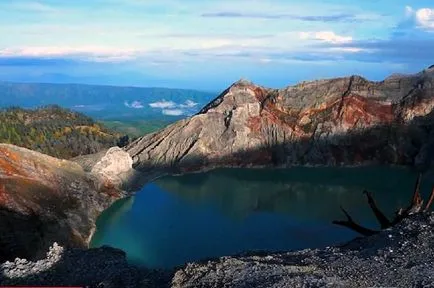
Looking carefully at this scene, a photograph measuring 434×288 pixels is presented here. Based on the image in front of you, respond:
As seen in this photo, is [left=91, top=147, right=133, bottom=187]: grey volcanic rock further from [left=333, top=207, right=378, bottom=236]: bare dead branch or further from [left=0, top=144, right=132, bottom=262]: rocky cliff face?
[left=333, top=207, right=378, bottom=236]: bare dead branch

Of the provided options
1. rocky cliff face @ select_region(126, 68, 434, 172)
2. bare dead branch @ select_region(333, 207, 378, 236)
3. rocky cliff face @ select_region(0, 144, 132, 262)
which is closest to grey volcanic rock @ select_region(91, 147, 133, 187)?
rocky cliff face @ select_region(0, 144, 132, 262)

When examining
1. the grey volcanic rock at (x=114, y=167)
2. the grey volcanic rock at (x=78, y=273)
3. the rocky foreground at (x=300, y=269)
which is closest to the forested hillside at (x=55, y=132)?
the grey volcanic rock at (x=114, y=167)

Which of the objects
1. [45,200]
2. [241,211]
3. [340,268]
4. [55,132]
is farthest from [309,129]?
[340,268]

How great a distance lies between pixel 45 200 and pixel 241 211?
1698cm

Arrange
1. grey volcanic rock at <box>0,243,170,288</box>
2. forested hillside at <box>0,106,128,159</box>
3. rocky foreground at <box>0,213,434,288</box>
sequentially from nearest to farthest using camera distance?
rocky foreground at <box>0,213,434,288</box> < grey volcanic rock at <box>0,243,170,288</box> < forested hillside at <box>0,106,128,159</box>

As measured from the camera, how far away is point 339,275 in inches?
642

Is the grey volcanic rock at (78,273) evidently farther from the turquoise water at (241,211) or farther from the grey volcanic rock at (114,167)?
the grey volcanic rock at (114,167)

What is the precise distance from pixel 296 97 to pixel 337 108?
5487 mm

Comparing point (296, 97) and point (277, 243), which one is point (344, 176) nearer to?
point (296, 97)

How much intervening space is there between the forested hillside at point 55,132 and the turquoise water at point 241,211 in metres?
26.1

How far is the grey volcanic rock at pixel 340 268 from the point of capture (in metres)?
15.6

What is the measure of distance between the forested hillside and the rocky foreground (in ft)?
199

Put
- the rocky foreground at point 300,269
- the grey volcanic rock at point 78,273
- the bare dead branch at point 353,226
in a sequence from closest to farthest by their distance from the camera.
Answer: the rocky foreground at point 300,269, the grey volcanic rock at point 78,273, the bare dead branch at point 353,226

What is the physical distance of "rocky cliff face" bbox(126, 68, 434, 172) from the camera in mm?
68875
